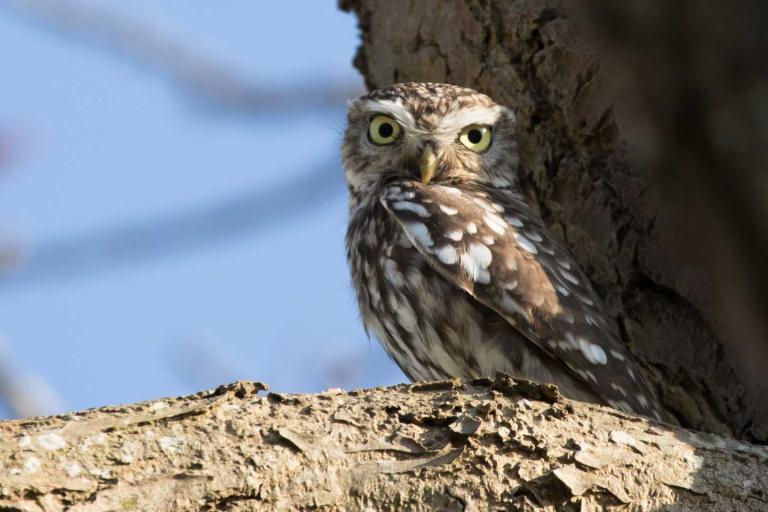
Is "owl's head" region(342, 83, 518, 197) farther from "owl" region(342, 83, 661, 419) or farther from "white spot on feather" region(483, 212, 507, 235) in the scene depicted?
"white spot on feather" region(483, 212, 507, 235)

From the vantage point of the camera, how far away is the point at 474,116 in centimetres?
512

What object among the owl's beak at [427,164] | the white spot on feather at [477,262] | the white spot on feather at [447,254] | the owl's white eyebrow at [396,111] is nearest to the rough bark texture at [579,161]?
the owl's white eyebrow at [396,111]

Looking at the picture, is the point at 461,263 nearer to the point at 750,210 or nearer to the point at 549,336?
the point at 549,336

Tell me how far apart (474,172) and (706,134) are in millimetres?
4277

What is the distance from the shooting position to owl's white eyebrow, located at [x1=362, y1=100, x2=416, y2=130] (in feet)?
17.0

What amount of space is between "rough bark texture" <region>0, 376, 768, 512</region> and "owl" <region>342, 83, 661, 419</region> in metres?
1.22

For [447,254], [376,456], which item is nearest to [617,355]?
[447,254]

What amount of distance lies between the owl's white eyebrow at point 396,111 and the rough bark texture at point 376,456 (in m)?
2.49

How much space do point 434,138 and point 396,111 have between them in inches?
9.2

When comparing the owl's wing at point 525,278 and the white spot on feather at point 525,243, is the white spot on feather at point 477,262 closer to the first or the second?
the owl's wing at point 525,278

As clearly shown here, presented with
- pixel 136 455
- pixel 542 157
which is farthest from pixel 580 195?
pixel 136 455

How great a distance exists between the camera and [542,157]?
4.91 meters

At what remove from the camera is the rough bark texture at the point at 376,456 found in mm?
2518

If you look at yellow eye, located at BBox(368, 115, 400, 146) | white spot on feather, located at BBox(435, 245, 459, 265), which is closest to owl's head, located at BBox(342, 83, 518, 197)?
yellow eye, located at BBox(368, 115, 400, 146)
